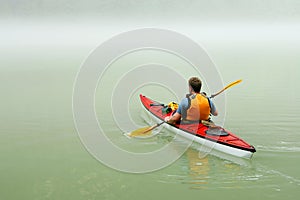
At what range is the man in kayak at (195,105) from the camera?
9180 mm

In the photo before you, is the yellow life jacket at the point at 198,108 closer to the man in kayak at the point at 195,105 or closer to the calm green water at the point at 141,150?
the man in kayak at the point at 195,105

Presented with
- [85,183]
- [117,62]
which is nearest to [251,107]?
[85,183]

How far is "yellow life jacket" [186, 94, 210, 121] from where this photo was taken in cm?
919

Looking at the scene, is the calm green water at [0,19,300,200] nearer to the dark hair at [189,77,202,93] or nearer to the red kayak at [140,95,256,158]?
the red kayak at [140,95,256,158]

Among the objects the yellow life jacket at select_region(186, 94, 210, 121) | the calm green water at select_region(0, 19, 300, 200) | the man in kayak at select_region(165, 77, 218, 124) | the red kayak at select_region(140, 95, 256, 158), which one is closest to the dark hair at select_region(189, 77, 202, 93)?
the man in kayak at select_region(165, 77, 218, 124)

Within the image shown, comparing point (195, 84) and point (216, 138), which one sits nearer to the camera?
point (216, 138)

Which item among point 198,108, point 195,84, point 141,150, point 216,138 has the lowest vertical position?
point 141,150

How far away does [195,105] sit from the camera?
9211 mm

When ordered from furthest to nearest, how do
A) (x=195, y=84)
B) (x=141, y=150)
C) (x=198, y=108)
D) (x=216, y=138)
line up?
(x=141, y=150), (x=198, y=108), (x=195, y=84), (x=216, y=138)

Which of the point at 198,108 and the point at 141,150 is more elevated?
the point at 198,108

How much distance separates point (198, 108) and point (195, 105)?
0.11 metres

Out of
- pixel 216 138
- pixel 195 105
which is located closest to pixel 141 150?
pixel 195 105

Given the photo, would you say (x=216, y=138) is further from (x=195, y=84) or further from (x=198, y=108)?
(x=195, y=84)

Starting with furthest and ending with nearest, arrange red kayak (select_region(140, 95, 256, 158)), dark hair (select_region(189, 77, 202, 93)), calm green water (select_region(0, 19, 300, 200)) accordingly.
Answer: dark hair (select_region(189, 77, 202, 93)), red kayak (select_region(140, 95, 256, 158)), calm green water (select_region(0, 19, 300, 200))
